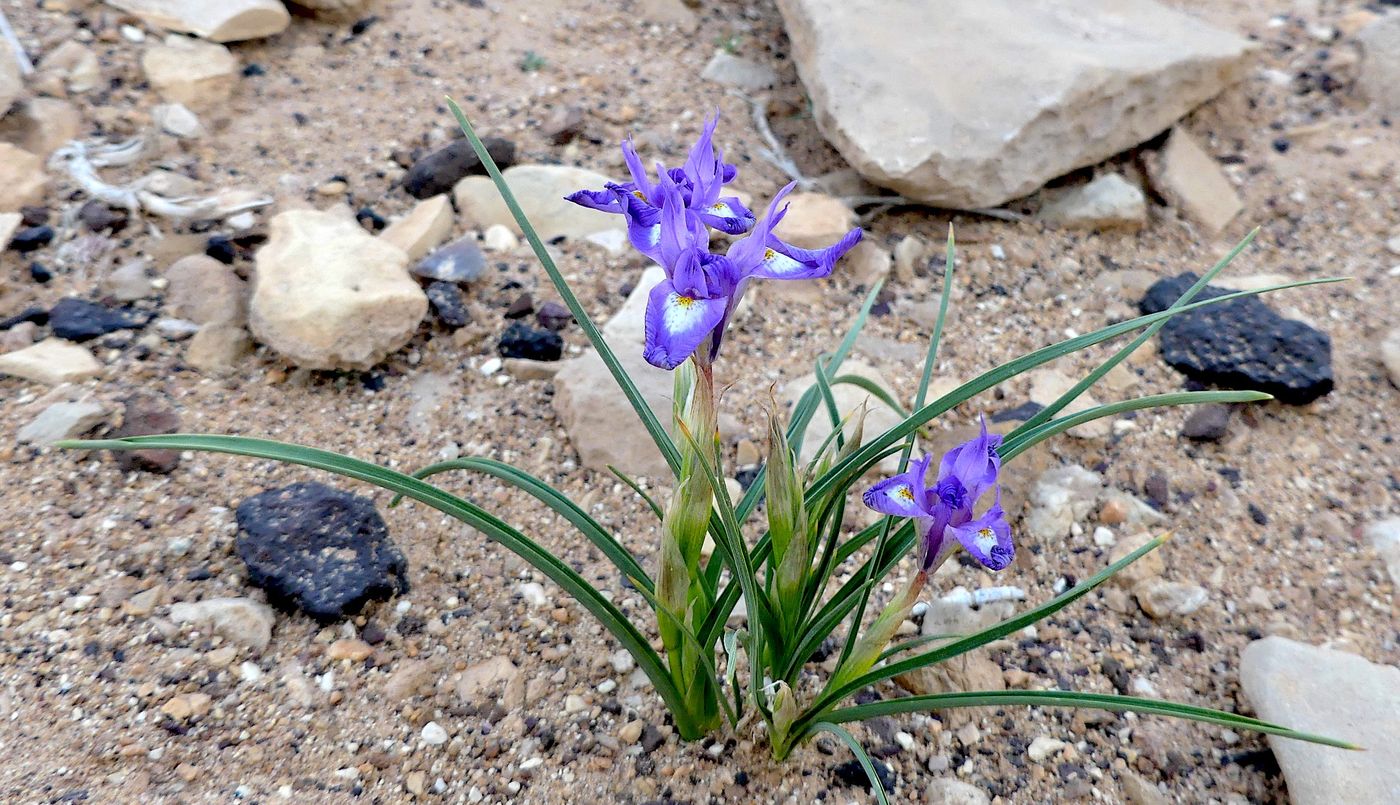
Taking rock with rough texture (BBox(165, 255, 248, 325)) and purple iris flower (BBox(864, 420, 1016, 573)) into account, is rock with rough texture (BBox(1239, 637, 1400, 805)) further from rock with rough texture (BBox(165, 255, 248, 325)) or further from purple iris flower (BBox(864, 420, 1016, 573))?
rock with rough texture (BBox(165, 255, 248, 325))

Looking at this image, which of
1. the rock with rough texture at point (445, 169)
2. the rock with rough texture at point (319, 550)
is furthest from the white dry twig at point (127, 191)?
the rock with rough texture at point (319, 550)

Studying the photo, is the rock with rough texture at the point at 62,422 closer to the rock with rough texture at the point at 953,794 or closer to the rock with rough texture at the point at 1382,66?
the rock with rough texture at the point at 953,794

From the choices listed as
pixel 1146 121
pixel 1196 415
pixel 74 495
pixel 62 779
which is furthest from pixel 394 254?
pixel 1146 121

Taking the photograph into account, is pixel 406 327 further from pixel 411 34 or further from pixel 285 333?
pixel 411 34

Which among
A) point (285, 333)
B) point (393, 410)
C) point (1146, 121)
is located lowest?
point (393, 410)

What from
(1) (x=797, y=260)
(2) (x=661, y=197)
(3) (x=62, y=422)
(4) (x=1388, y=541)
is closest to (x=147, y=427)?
(3) (x=62, y=422)

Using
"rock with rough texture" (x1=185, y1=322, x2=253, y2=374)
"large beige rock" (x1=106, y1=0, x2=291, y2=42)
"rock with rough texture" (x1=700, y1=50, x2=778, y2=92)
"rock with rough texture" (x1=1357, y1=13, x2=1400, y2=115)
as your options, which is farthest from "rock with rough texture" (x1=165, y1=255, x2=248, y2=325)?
"rock with rough texture" (x1=1357, y1=13, x2=1400, y2=115)

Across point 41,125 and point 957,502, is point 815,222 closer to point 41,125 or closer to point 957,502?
point 957,502
